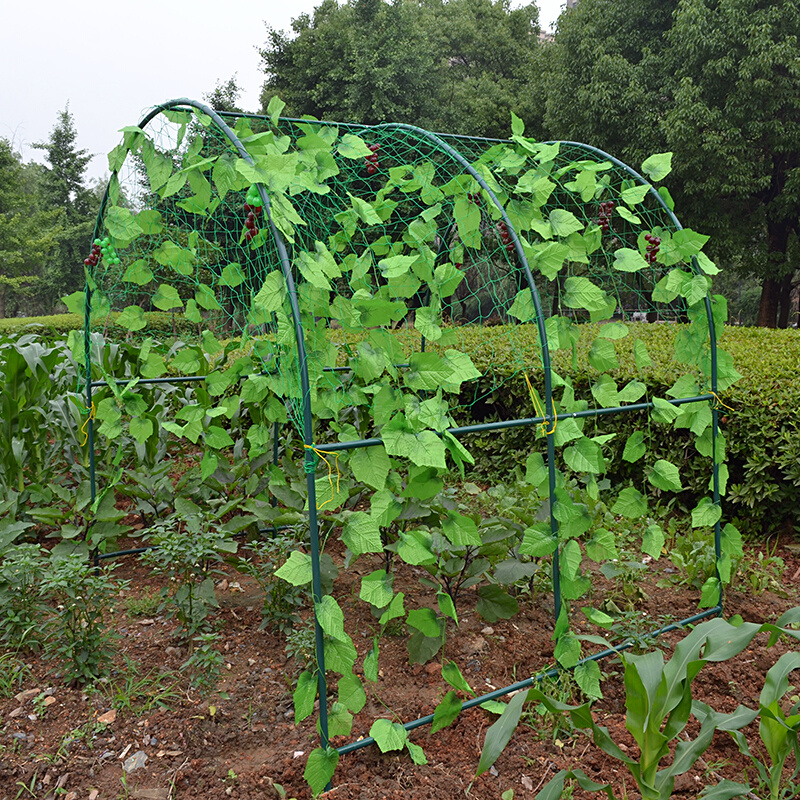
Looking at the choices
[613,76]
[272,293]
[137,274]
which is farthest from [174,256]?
[613,76]

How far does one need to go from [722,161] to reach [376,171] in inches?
402

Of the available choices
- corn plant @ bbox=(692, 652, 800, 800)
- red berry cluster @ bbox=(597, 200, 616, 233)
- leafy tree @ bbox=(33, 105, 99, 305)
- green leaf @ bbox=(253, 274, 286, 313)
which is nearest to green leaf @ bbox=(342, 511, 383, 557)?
green leaf @ bbox=(253, 274, 286, 313)

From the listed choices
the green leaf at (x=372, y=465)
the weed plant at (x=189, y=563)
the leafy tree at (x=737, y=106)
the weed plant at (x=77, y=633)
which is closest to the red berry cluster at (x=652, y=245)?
the green leaf at (x=372, y=465)

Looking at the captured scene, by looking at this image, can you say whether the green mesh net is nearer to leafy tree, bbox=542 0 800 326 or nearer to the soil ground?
the soil ground

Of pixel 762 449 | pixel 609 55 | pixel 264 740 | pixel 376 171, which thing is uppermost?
pixel 609 55

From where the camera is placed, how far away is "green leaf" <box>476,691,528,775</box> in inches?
58.7

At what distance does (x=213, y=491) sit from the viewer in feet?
10.3

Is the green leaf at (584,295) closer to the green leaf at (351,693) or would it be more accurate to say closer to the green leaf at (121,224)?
the green leaf at (351,693)

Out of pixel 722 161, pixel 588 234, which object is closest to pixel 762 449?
pixel 588 234

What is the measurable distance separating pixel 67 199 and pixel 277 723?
32.1 m

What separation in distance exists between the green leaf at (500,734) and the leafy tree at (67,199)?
2921 centimetres

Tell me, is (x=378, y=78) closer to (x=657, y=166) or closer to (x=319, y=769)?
(x=657, y=166)

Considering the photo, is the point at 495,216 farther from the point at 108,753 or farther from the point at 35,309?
the point at 35,309

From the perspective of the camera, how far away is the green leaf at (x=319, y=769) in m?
1.61
